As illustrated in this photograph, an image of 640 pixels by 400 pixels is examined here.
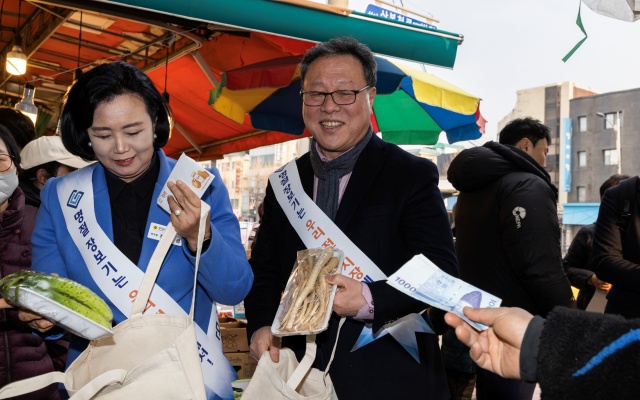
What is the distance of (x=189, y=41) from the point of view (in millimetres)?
5812

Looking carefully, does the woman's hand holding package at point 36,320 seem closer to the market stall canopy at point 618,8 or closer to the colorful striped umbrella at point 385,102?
the market stall canopy at point 618,8

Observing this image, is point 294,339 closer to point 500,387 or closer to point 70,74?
point 500,387

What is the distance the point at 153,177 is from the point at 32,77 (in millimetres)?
6707

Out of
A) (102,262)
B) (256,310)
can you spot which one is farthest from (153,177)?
(256,310)

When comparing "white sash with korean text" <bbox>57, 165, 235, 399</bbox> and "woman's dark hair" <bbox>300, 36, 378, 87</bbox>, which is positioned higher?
"woman's dark hair" <bbox>300, 36, 378, 87</bbox>

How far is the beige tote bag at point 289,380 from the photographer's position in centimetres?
194

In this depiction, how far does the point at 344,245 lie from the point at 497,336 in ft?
2.99

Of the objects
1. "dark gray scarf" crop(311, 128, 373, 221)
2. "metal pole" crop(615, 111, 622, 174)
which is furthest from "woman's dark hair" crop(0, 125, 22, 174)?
"metal pole" crop(615, 111, 622, 174)

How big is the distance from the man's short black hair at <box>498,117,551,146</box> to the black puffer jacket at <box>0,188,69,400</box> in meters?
3.06

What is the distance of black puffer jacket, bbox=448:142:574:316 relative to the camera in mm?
3400

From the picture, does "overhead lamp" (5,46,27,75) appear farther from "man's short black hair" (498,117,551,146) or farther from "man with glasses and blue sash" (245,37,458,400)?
"man's short black hair" (498,117,551,146)

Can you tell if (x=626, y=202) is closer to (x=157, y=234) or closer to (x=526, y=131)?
(x=526, y=131)

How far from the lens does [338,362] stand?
7.56 ft

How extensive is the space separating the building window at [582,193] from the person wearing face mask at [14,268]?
50176 mm
